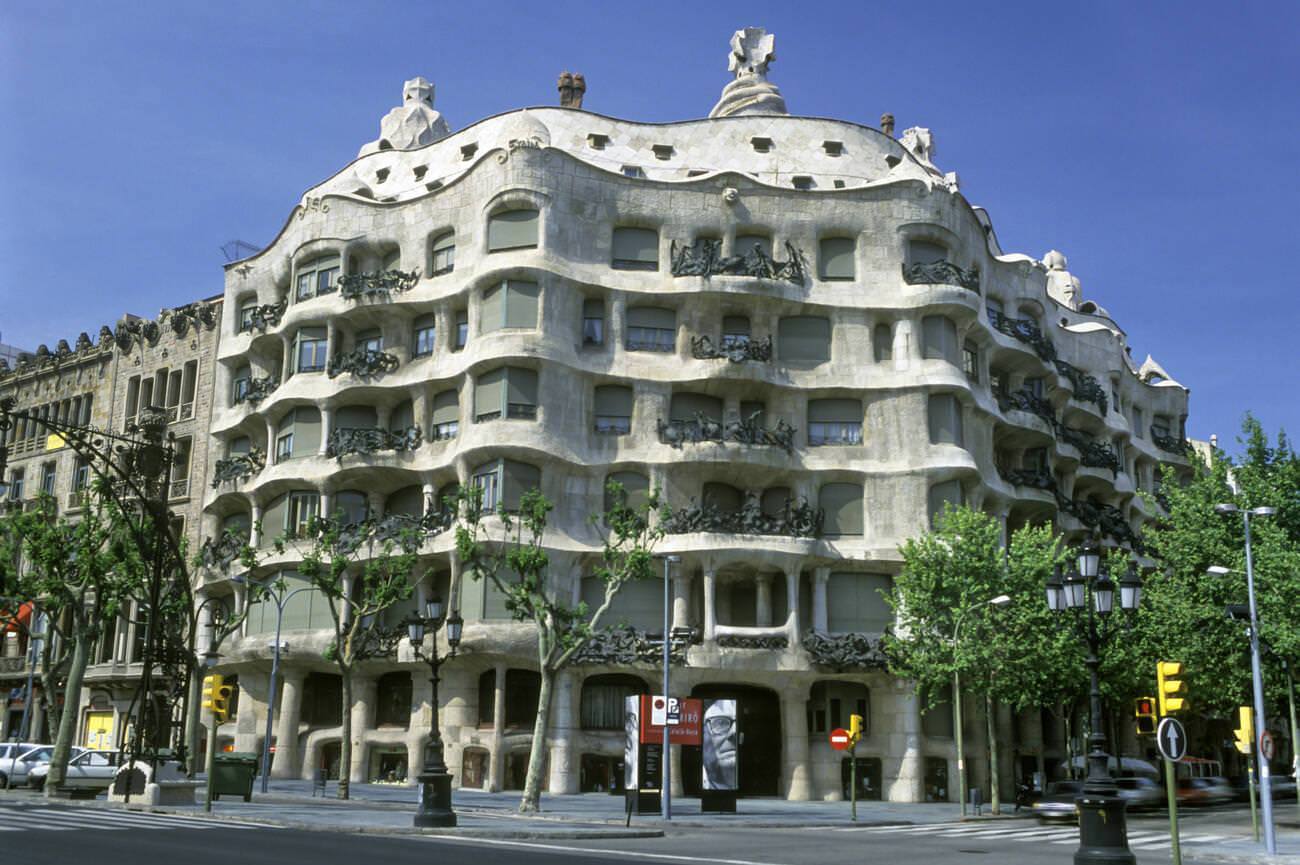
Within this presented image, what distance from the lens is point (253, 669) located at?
5225 centimetres

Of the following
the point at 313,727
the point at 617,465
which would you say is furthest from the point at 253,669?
the point at 617,465

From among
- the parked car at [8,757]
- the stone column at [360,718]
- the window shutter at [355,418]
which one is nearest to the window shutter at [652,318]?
the window shutter at [355,418]

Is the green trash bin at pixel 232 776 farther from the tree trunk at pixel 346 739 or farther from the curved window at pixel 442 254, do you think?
the curved window at pixel 442 254

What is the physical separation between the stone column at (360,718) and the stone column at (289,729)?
2410 mm

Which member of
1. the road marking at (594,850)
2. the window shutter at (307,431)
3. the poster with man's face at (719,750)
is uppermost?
the window shutter at (307,431)

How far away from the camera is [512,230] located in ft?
164

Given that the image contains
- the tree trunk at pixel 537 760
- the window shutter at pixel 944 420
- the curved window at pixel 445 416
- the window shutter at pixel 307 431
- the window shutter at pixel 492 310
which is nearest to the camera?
the tree trunk at pixel 537 760

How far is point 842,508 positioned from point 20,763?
93.5ft

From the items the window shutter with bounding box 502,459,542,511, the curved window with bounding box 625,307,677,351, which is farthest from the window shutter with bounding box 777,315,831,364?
the window shutter with bounding box 502,459,542,511

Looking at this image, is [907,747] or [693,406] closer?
[907,747]

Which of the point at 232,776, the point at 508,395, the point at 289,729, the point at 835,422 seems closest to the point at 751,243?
the point at 835,422

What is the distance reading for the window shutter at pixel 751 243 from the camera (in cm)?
5194

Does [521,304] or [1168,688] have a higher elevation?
[521,304]

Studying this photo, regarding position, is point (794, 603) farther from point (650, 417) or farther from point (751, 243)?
point (751, 243)
